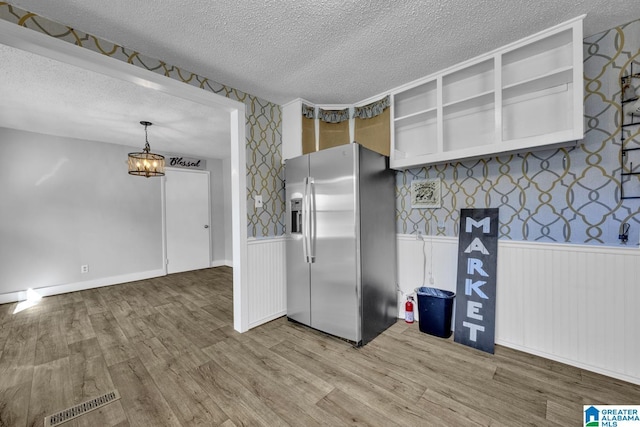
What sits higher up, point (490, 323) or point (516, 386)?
point (490, 323)

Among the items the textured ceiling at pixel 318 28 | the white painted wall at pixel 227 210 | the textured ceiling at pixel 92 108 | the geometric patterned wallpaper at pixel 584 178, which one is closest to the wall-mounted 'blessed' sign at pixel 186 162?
the white painted wall at pixel 227 210

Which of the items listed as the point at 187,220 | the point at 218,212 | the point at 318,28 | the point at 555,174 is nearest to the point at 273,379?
the point at 318,28

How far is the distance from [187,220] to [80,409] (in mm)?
4007

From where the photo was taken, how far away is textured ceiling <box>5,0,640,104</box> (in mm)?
1605

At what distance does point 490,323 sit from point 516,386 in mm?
525

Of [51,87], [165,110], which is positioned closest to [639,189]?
[165,110]

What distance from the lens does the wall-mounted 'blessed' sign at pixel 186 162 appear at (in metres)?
5.11

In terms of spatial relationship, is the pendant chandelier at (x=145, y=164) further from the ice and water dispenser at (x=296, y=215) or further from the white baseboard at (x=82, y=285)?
the white baseboard at (x=82, y=285)

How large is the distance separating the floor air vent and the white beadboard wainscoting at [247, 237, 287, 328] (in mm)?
1170

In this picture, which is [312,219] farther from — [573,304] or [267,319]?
[573,304]

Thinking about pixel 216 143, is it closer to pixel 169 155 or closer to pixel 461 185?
pixel 169 155

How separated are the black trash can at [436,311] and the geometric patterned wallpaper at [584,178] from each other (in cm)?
77

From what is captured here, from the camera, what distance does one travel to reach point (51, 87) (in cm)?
250

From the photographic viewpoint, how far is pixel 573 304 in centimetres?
196
